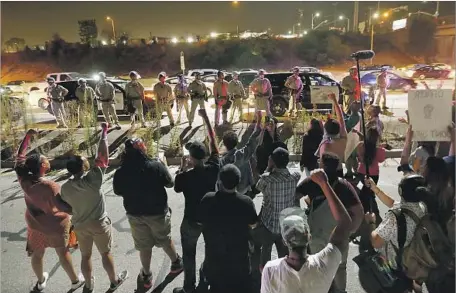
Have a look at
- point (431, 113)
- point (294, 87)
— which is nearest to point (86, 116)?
point (294, 87)

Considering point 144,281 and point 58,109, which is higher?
point 58,109

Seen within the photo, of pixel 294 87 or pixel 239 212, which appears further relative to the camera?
pixel 294 87

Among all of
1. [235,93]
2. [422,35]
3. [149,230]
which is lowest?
[149,230]

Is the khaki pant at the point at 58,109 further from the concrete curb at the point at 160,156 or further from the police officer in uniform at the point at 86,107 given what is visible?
the concrete curb at the point at 160,156

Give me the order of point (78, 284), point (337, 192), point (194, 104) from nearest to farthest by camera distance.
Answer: point (337, 192) → point (78, 284) → point (194, 104)

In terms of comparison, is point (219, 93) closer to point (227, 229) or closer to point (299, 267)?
point (227, 229)

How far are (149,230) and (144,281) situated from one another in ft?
2.13

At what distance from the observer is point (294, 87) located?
13086 millimetres

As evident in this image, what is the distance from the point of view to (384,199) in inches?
142

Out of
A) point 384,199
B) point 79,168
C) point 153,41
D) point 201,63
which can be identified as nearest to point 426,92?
point 384,199

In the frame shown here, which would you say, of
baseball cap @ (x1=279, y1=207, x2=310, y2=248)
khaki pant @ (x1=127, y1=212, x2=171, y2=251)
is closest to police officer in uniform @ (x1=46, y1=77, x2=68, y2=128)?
khaki pant @ (x1=127, y1=212, x2=171, y2=251)

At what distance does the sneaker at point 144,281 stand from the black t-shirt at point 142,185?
0.83 m

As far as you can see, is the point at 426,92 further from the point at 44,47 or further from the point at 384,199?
the point at 44,47

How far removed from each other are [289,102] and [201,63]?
3759 centimetres
